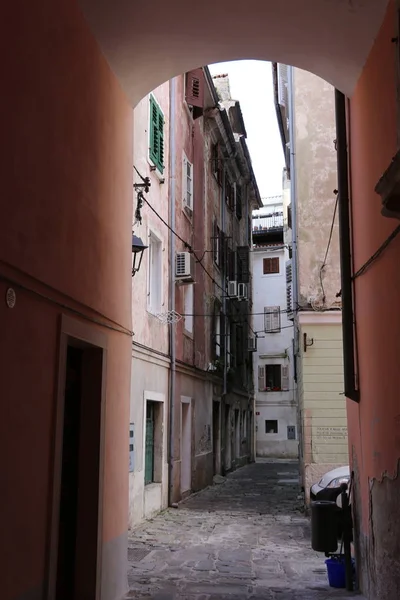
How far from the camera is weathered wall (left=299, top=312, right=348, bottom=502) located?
13812 mm

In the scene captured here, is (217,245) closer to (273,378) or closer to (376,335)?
(376,335)

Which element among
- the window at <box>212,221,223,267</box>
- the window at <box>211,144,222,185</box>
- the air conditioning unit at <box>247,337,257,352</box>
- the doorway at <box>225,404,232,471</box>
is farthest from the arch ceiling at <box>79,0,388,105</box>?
the air conditioning unit at <box>247,337,257,352</box>

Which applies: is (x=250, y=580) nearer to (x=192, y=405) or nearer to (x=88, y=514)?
(x=88, y=514)

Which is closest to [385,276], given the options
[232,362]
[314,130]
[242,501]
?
[314,130]

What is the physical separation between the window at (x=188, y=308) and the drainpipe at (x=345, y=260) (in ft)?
30.1

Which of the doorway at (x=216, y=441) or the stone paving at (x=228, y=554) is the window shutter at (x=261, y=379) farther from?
the stone paving at (x=228, y=554)

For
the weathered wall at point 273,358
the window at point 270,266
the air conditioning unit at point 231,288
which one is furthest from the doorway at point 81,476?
the window at point 270,266

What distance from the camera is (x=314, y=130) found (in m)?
14.9

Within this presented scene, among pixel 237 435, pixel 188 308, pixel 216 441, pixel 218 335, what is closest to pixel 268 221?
pixel 237 435

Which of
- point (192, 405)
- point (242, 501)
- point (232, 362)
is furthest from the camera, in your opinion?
point (232, 362)

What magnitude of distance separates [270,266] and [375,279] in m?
34.0

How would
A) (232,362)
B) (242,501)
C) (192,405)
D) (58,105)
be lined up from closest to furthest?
(58,105), (242,501), (192,405), (232,362)

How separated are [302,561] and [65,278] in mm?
6046

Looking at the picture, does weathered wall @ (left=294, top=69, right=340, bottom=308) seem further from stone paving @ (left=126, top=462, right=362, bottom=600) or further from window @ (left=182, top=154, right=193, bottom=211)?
stone paving @ (left=126, top=462, right=362, bottom=600)
